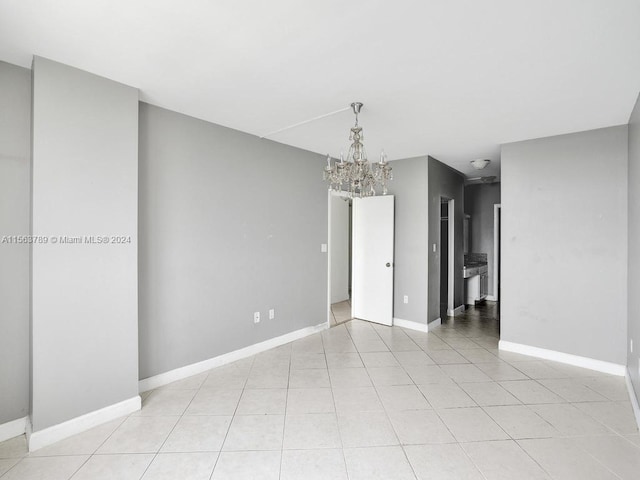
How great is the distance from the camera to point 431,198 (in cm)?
459

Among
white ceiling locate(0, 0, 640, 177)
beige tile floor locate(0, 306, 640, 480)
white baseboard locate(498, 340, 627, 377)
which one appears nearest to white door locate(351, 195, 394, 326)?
beige tile floor locate(0, 306, 640, 480)

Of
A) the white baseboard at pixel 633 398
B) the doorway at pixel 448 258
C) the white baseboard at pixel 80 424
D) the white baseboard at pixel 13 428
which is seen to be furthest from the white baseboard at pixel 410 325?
the white baseboard at pixel 13 428

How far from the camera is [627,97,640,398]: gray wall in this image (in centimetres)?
250

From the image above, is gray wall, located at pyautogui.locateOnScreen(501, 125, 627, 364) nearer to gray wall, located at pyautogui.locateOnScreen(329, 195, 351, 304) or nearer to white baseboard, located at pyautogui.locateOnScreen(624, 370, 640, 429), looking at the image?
white baseboard, located at pyautogui.locateOnScreen(624, 370, 640, 429)

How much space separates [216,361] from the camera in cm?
327

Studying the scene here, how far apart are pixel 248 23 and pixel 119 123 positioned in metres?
1.38

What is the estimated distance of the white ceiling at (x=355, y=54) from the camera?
5.34 ft

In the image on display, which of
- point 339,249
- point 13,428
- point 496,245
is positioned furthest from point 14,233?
point 496,245

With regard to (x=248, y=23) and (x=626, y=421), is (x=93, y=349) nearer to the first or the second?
(x=248, y=23)

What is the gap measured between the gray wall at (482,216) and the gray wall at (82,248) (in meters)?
6.47

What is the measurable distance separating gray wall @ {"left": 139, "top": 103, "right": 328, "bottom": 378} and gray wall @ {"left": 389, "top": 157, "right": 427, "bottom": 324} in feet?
4.40

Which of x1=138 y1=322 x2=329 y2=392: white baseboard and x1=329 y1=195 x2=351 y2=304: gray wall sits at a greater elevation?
x1=329 y1=195 x2=351 y2=304: gray wall

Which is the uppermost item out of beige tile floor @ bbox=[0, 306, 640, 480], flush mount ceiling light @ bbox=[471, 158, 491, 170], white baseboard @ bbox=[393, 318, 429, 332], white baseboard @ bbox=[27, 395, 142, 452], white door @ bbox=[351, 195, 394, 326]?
flush mount ceiling light @ bbox=[471, 158, 491, 170]

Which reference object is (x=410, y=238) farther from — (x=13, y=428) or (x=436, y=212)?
(x=13, y=428)
